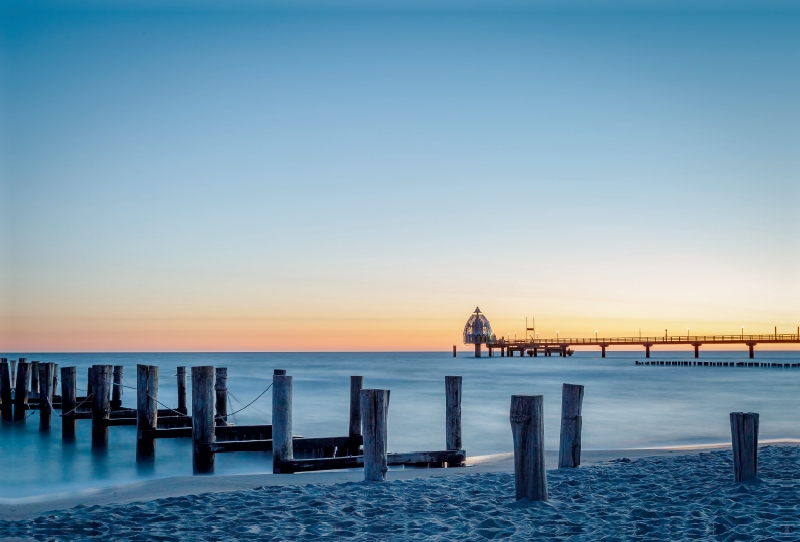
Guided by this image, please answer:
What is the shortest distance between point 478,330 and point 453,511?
3980 inches

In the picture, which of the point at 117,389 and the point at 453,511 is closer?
the point at 453,511

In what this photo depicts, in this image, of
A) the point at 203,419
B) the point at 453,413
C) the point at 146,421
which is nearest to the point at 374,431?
the point at 453,413

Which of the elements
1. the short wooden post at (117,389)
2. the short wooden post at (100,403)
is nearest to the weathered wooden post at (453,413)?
the short wooden post at (100,403)

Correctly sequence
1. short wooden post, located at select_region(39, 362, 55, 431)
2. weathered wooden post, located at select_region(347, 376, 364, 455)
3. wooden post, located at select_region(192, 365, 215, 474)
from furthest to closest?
short wooden post, located at select_region(39, 362, 55, 431)
weathered wooden post, located at select_region(347, 376, 364, 455)
wooden post, located at select_region(192, 365, 215, 474)

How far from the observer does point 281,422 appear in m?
10.1

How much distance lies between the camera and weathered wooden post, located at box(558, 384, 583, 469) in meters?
8.84

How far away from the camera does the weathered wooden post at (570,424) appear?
8836mm

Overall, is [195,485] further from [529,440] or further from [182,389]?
[182,389]

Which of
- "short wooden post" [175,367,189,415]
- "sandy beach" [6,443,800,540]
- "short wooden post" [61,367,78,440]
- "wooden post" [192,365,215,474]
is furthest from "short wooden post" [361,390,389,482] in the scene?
"short wooden post" [61,367,78,440]

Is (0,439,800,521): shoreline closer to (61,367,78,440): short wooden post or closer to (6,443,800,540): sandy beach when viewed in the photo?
(6,443,800,540): sandy beach

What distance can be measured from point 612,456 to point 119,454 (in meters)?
10.1

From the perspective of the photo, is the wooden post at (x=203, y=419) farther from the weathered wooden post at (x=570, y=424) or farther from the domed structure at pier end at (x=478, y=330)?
the domed structure at pier end at (x=478, y=330)

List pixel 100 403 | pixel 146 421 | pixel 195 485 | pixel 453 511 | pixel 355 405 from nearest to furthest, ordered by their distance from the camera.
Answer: pixel 453 511 < pixel 195 485 < pixel 355 405 < pixel 146 421 < pixel 100 403

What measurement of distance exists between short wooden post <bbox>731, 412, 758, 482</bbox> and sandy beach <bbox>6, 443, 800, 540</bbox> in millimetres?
155
